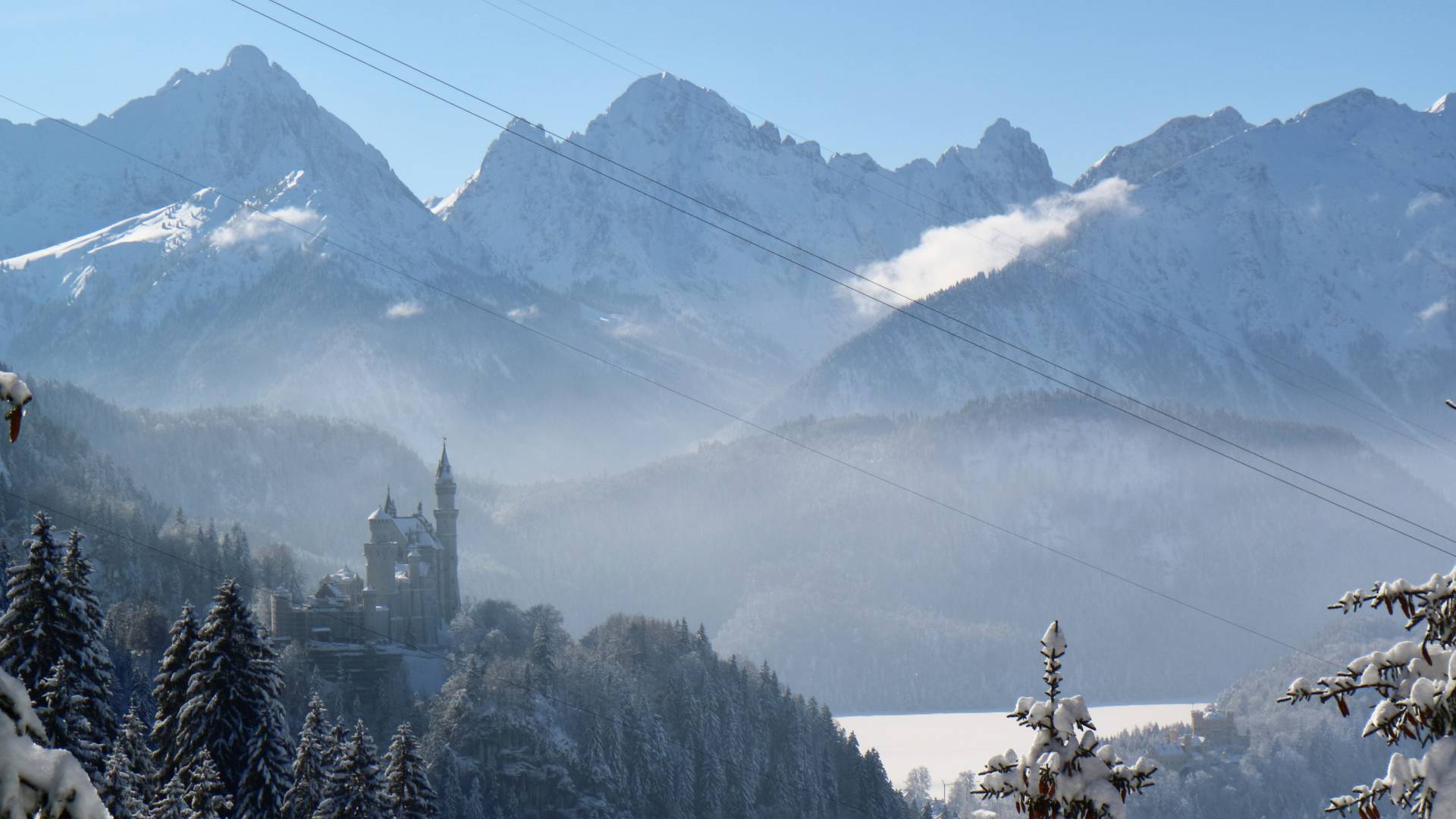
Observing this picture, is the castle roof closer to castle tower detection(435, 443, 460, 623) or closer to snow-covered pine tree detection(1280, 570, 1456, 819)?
castle tower detection(435, 443, 460, 623)

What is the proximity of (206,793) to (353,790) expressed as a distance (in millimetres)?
6241

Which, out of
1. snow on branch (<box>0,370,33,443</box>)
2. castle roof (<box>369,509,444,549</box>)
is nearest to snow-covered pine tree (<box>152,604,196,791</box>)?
snow on branch (<box>0,370,33,443</box>)

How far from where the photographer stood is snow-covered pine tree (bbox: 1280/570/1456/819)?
11797mm

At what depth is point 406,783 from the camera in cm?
4922

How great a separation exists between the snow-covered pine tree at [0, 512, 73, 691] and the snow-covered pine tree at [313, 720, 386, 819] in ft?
28.4

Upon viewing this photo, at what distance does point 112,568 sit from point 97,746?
98109mm

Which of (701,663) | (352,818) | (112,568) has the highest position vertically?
(112,568)

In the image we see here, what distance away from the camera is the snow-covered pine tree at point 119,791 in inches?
1388

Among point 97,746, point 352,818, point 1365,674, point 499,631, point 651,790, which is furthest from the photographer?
point 499,631

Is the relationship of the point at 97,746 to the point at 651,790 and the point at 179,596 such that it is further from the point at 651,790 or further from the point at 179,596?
the point at 179,596

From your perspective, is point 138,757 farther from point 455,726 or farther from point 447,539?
point 447,539

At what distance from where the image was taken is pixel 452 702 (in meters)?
106

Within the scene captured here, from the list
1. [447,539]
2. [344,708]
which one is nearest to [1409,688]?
[344,708]

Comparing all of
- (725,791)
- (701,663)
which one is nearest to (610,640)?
(701,663)
